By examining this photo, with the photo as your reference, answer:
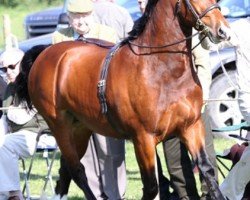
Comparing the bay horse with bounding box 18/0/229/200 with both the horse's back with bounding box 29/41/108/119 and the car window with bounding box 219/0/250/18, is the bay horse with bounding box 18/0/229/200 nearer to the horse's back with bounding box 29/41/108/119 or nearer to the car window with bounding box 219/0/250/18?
the horse's back with bounding box 29/41/108/119

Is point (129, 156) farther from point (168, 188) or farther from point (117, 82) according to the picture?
point (117, 82)

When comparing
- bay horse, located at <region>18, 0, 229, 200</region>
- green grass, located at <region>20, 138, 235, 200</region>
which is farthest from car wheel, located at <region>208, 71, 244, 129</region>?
bay horse, located at <region>18, 0, 229, 200</region>

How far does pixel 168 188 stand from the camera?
919 cm

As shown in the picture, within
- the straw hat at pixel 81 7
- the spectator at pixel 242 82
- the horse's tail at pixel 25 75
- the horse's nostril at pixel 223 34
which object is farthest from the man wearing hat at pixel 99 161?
the horse's nostril at pixel 223 34

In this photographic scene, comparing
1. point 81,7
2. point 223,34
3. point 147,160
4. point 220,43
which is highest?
point 223,34

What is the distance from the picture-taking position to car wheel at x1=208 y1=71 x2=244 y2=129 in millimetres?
12742

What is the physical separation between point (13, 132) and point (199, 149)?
249 cm

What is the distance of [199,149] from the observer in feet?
24.8

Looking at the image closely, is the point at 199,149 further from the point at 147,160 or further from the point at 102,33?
the point at 102,33

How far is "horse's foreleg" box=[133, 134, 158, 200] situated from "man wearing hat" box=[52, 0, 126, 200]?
1322 millimetres

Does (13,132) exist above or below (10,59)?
below

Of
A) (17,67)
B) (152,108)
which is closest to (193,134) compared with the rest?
(152,108)

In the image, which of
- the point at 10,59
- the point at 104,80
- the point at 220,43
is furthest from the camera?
the point at 10,59

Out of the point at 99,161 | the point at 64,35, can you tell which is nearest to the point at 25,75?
the point at 64,35
